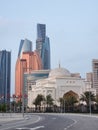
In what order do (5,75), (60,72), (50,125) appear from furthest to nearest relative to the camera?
(60,72), (5,75), (50,125)

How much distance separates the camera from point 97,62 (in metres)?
110

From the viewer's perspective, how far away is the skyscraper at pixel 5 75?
139225 millimetres

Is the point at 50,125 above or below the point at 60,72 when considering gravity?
below

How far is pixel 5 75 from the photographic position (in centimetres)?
14812

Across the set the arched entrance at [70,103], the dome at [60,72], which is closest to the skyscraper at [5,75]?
the dome at [60,72]

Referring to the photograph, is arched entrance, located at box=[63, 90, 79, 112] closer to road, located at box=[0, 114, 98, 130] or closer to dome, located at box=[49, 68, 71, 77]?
dome, located at box=[49, 68, 71, 77]

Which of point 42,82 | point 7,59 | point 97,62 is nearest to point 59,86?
point 42,82

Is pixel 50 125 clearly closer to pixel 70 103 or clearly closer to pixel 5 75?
pixel 70 103

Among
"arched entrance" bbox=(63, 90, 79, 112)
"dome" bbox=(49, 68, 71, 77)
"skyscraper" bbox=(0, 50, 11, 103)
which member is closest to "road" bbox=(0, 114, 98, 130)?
"arched entrance" bbox=(63, 90, 79, 112)

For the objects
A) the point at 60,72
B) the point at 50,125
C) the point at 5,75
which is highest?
the point at 60,72

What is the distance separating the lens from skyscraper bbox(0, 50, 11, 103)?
13923 cm

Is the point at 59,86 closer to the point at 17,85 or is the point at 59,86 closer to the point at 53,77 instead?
the point at 53,77

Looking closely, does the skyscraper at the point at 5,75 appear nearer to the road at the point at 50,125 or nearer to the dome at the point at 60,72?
the dome at the point at 60,72

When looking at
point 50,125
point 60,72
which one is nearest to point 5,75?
point 60,72
